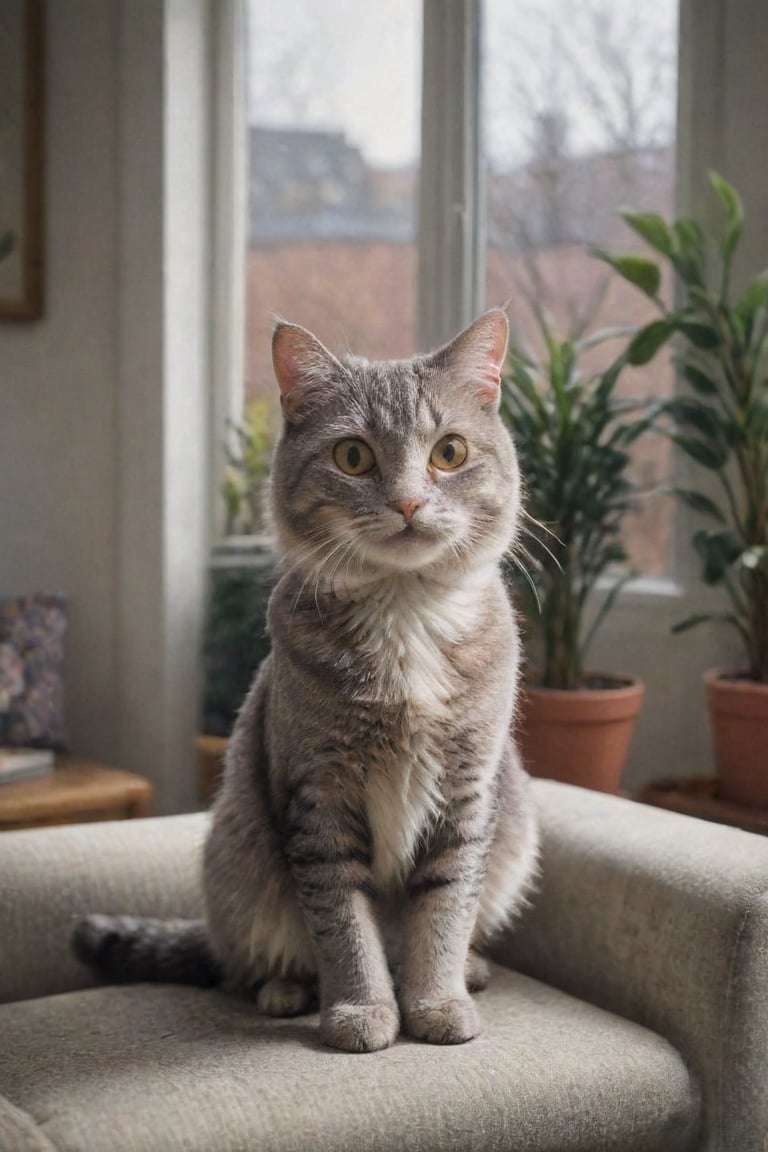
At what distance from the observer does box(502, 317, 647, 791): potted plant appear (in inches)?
84.7

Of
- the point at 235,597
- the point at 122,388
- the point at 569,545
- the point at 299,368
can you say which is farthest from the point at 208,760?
the point at 299,368

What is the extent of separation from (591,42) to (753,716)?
136 centimetres

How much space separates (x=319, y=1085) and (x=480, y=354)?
75 centimetres

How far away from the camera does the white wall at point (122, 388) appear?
2758 mm

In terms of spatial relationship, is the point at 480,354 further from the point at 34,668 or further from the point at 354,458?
the point at 34,668

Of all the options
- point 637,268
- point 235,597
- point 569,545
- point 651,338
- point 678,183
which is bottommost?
point 235,597

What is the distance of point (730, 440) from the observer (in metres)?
2.08

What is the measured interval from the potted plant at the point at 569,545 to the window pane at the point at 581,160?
326 millimetres

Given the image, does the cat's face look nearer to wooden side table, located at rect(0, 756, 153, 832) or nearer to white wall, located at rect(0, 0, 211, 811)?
wooden side table, located at rect(0, 756, 153, 832)

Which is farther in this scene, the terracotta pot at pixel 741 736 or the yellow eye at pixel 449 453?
the terracotta pot at pixel 741 736

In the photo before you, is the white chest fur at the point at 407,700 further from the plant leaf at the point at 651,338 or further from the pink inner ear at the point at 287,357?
the plant leaf at the point at 651,338

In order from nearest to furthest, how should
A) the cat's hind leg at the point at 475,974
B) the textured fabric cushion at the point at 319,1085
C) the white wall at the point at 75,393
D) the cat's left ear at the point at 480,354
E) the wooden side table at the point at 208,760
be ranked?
→ the textured fabric cushion at the point at 319,1085, the cat's left ear at the point at 480,354, the cat's hind leg at the point at 475,974, the wooden side table at the point at 208,760, the white wall at the point at 75,393

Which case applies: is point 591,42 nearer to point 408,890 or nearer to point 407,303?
point 407,303

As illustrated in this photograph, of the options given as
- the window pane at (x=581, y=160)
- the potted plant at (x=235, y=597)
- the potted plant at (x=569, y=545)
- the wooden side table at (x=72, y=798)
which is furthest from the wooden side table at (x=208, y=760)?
the window pane at (x=581, y=160)
